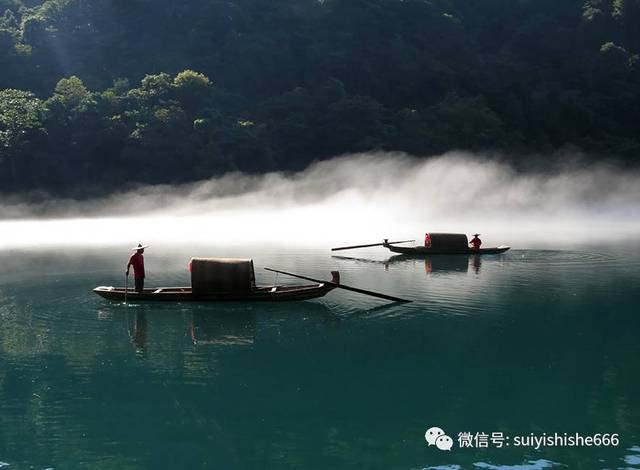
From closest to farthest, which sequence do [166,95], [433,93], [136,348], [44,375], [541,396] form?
[541,396]
[44,375]
[136,348]
[166,95]
[433,93]

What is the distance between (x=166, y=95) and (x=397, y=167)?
57898 millimetres

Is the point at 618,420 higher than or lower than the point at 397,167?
lower

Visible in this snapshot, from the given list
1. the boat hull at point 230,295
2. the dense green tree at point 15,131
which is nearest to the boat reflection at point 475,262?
the boat hull at point 230,295

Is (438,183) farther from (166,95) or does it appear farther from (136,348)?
(136,348)

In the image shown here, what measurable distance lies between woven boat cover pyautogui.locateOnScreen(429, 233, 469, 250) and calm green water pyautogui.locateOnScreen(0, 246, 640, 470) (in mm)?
20179

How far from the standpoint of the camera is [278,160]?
151m

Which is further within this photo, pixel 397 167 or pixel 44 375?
pixel 397 167

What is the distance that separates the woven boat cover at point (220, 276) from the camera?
1455 inches

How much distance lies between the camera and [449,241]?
211 feet

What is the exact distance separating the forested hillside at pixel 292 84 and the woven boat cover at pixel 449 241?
84793mm

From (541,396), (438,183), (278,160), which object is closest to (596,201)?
(438,183)

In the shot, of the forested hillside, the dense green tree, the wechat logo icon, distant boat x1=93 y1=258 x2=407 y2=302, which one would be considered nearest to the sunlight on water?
the forested hillside

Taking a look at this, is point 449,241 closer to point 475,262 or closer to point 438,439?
point 475,262

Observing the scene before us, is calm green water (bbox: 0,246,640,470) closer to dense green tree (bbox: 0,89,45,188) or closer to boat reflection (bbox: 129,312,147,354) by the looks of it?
boat reflection (bbox: 129,312,147,354)
